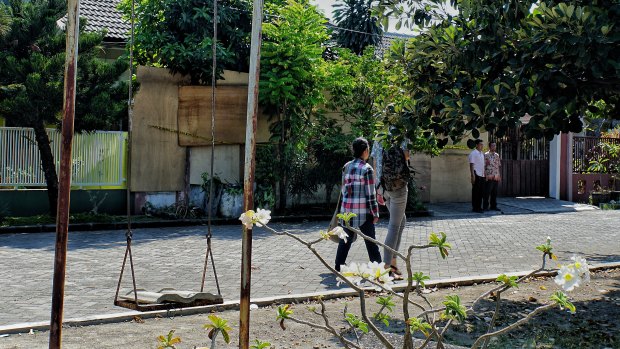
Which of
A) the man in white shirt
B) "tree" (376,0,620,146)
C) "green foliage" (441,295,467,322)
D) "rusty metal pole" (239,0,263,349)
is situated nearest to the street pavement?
the man in white shirt

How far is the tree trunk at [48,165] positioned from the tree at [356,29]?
10203 millimetres

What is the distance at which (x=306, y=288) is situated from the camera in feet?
28.7

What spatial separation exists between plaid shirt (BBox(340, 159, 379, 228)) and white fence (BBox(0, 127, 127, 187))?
8.41 m

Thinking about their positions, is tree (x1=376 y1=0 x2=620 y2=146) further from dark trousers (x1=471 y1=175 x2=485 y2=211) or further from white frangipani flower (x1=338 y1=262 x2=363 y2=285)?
dark trousers (x1=471 y1=175 x2=485 y2=211)

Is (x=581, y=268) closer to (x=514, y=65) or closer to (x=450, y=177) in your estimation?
(x=514, y=65)

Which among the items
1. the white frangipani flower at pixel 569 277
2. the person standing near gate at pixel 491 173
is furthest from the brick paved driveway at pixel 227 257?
the white frangipani flower at pixel 569 277

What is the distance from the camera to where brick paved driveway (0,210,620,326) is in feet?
27.6

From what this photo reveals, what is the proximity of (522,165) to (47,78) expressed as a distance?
15041mm

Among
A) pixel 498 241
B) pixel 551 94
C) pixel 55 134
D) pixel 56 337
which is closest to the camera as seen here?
pixel 56 337

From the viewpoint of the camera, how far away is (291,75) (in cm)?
1683

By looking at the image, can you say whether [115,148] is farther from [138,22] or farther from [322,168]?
[322,168]

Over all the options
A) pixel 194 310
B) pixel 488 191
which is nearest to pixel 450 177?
pixel 488 191

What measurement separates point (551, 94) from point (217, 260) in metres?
5.48

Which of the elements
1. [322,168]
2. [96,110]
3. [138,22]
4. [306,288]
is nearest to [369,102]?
[322,168]
